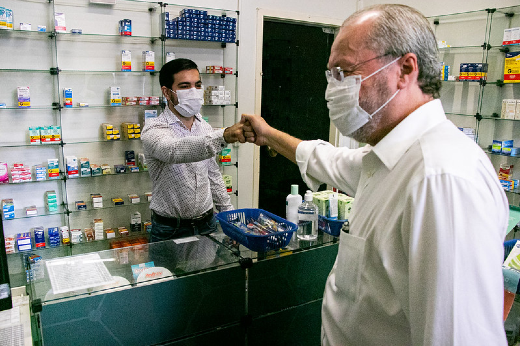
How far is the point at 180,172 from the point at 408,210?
2.04m

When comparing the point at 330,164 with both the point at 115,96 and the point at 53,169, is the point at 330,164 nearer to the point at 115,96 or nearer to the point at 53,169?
the point at 115,96

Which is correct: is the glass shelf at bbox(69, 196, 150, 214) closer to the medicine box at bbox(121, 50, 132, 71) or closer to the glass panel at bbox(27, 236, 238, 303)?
the medicine box at bbox(121, 50, 132, 71)

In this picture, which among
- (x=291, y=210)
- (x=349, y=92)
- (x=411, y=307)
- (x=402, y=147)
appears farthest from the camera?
(x=291, y=210)

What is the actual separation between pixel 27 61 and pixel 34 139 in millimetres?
683

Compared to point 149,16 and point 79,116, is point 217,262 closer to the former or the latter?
point 79,116

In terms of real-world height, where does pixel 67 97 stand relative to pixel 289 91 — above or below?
below

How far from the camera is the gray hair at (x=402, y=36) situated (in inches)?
46.0

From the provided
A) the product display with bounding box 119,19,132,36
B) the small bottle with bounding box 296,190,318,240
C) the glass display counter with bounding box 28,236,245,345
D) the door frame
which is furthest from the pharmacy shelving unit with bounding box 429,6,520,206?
the glass display counter with bounding box 28,236,245,345

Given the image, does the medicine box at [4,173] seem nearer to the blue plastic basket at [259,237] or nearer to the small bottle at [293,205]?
the blue plastic basket at [259,237]

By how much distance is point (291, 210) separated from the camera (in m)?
2.38

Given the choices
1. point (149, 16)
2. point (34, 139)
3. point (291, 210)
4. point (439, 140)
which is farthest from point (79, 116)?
point (439, 140)

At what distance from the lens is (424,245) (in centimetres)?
97

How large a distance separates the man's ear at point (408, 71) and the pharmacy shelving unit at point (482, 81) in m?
3.49

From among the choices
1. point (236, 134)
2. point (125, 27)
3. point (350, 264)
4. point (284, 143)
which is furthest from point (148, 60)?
point (350, 264)
